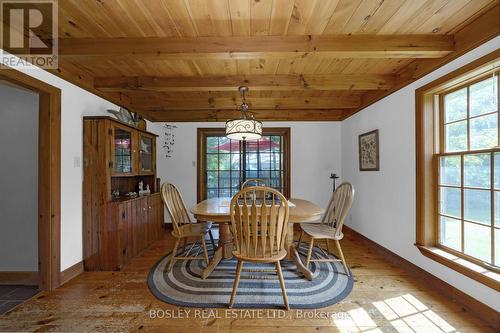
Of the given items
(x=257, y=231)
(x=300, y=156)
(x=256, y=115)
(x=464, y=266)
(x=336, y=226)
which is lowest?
(x=464, y=266)

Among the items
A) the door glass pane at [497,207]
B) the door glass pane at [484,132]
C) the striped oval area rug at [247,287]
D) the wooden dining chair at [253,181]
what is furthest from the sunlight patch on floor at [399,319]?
the wooden dining chair at [253,181]

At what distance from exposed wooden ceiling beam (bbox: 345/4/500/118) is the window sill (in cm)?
171

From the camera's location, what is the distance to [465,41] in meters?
1.75

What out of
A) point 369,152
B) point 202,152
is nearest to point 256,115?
point 202,152

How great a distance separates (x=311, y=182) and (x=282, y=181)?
0.56 meters

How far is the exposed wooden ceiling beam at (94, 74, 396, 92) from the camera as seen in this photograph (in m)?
2.62

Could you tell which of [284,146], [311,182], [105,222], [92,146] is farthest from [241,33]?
[311,182]

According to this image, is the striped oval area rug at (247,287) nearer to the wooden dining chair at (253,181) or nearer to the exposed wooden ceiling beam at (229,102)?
the wooden dining chair at (253,181)

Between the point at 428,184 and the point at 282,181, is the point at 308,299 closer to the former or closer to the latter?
the point at 428,184

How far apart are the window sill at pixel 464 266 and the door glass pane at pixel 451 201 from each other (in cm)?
37

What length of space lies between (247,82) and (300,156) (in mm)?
2179

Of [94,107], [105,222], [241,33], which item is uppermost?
[241,33]

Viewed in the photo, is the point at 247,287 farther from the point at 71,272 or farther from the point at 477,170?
the point at 477,170

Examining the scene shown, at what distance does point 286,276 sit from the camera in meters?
2.33
